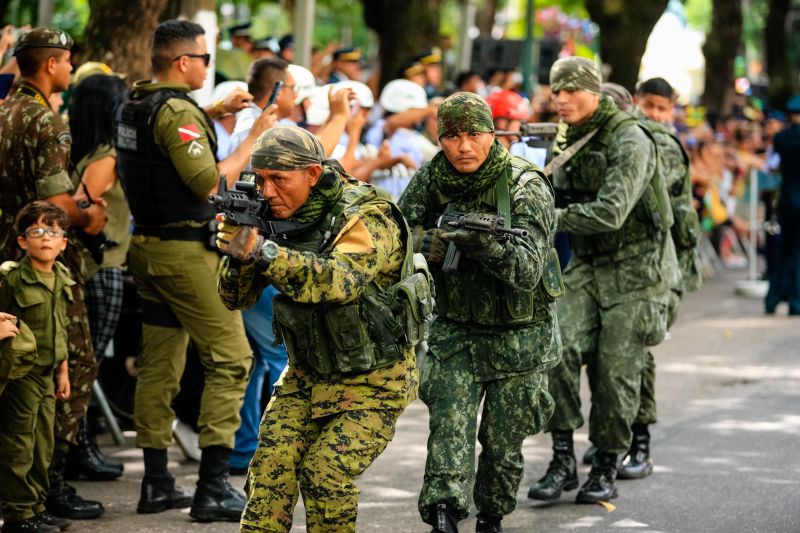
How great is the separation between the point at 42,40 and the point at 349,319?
2.47 metres

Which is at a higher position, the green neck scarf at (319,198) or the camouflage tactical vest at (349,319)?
the green neck scarf at (319,198)

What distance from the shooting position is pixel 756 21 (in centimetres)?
5091

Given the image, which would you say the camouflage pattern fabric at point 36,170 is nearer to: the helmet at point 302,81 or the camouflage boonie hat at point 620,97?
the helmet at point 302,81

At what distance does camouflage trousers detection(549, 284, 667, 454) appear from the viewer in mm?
7039

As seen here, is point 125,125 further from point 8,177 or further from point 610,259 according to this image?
point 610,259

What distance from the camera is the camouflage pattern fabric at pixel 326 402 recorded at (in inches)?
189

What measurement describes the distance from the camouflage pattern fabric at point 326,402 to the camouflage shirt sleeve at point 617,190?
1873 millimetres

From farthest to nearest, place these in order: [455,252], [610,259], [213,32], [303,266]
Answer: [213,32] → [610,259] → [455,252] → [303,266]

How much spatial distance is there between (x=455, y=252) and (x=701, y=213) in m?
13.1

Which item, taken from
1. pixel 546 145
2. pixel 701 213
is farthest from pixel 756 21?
pixel 546 145

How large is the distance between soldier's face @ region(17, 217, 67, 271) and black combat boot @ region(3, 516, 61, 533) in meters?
1.11

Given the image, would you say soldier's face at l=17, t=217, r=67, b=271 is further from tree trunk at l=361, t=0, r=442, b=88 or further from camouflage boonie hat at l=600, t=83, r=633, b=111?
tree trunk at l=361, t=0, r=442, b=88

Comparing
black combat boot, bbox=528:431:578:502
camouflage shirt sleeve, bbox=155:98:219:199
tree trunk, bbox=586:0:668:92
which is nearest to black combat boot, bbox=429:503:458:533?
black combat boot, bbox=528:431:578:502

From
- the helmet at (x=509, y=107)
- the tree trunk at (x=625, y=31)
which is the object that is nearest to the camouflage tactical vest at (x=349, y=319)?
the helmet at (x=509, y=107)
